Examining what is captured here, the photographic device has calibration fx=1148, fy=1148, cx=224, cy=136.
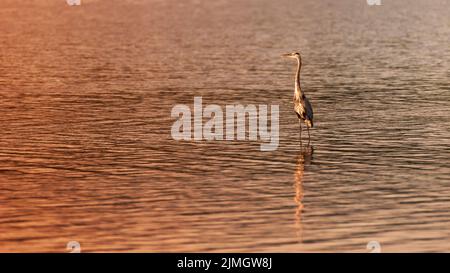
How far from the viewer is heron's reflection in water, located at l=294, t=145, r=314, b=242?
19047 millimetres

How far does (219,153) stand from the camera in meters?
26.2

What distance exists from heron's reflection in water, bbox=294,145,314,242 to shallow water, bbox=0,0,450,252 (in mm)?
40

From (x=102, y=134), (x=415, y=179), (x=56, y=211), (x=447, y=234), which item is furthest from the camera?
(x=102, y=134)

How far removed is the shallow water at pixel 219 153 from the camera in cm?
1875

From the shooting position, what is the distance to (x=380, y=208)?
20312 millimetres

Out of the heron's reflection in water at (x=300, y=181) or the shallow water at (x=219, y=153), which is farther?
the heron's reflection in water at (x=300, y=181)

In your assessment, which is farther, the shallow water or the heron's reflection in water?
the heron's reflection in water

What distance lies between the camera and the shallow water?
1875 cm

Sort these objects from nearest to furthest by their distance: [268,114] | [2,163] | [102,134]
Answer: [2,163] → [102,134] → [268,114]

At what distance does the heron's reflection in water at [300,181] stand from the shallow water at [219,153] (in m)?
0.04

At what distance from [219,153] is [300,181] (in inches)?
147
